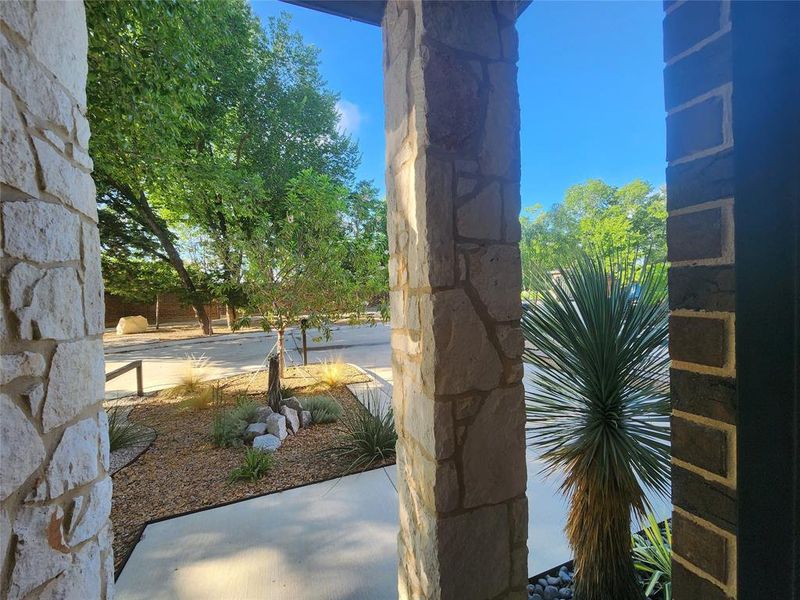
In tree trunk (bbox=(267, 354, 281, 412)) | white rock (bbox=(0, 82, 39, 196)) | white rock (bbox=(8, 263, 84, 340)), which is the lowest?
tree trunk (bbox=(267, 354, 281, 412))

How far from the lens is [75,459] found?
3.62ft

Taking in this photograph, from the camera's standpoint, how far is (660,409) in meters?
1.61

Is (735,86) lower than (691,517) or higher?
higher

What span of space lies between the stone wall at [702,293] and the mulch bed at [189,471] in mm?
2714

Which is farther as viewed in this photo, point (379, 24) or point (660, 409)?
point (379, 24)

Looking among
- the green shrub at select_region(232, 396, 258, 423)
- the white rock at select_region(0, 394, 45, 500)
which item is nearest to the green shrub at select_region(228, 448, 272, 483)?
the green shrub at select_region(232, 396, 258, 423)

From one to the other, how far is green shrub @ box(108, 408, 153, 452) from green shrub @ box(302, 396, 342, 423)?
5.33ft

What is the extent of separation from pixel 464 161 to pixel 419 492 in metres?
1.30

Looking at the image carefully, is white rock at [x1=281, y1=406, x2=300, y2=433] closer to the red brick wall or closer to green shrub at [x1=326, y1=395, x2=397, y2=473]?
green shrub at [x1=326, y1=395, x2=397, y2=473]

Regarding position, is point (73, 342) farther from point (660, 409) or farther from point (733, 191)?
point (660, 409)

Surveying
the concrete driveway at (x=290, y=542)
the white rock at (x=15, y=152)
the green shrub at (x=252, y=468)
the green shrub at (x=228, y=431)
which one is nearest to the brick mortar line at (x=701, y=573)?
the concrete driveway at (x=290, y=542)

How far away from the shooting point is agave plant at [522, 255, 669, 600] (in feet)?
5.33

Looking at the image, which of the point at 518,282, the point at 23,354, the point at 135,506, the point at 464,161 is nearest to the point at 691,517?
the point at 518,282

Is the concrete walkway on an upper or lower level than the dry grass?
lower
